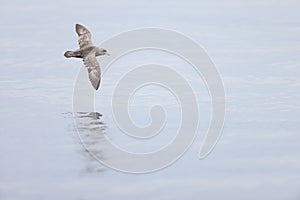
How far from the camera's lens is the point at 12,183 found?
606 centimetres

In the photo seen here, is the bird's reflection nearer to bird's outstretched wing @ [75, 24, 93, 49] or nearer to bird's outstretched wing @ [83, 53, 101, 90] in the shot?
bird's outstretched wing @ [83, 53, 101, 90]

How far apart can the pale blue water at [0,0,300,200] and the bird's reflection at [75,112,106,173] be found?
3 centimetres

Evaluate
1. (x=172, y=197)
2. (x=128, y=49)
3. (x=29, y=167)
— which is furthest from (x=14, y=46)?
(x=172, y=197)

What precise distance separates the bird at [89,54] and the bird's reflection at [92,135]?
561 millimetres

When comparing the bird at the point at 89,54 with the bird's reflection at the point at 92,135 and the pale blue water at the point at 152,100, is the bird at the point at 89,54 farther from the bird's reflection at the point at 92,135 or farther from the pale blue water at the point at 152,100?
the bird's reflection at the point at 92,135

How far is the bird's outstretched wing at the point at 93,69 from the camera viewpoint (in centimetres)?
838

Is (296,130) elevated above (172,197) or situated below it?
above

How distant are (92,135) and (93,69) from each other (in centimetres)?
142

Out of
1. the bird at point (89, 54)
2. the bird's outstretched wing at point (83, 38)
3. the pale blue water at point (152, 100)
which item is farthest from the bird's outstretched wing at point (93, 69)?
the bird's outstretched wing at point (83, 38)

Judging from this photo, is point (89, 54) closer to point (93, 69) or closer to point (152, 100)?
point (93, 69)

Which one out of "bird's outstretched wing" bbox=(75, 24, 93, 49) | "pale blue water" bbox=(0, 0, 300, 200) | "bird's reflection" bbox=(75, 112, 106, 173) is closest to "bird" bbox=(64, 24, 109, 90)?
"bird's outstretched wing" bbox=(75, 24, 93, 49)

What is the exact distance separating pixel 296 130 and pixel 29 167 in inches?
A: 99.7

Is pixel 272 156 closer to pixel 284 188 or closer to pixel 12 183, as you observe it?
pixel 284 188

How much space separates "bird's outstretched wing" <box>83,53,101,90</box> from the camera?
8.38 meters
